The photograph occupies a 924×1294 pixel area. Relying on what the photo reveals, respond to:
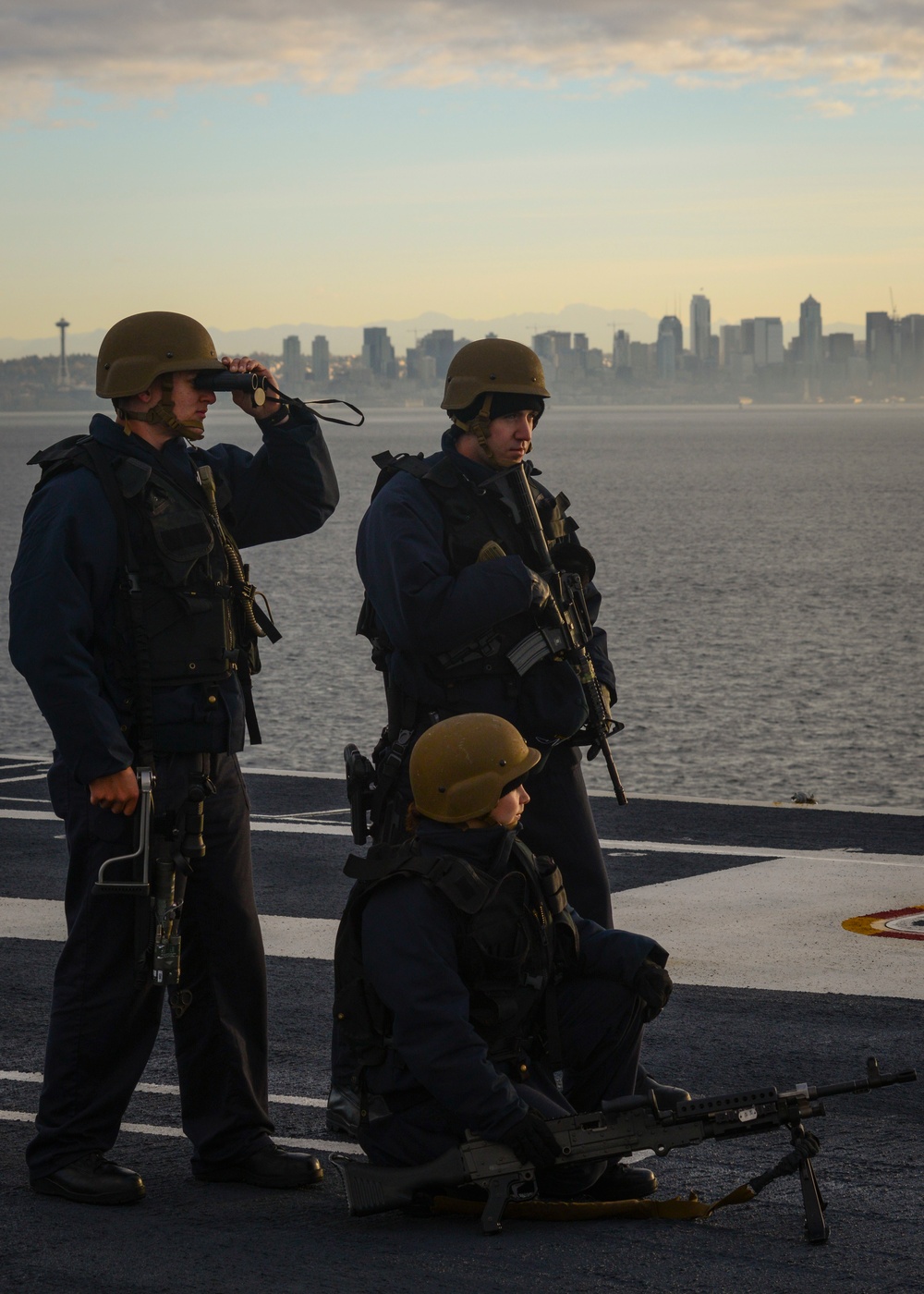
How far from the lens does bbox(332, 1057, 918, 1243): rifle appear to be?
4594 mm

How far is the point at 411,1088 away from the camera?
478 centimetres

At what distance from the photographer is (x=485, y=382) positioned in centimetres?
585

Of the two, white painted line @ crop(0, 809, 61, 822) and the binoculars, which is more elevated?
the binoculars

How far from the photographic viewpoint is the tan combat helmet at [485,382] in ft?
19.2

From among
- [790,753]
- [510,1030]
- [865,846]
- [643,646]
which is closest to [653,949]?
[510,1030]

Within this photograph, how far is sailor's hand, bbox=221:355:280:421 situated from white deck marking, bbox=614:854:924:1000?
301 cm

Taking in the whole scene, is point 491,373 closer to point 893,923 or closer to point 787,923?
point 787,923

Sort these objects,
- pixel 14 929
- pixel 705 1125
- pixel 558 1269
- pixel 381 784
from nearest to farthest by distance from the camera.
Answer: pixel 558 1269, pixel 705 1125, pixel 381 784, pixel 14 929

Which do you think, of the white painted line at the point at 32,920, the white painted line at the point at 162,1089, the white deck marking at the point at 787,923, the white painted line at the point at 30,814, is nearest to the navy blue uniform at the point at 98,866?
the white painted line at the point at 162,1089

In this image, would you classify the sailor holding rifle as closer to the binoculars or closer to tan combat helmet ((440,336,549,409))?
the binoculars

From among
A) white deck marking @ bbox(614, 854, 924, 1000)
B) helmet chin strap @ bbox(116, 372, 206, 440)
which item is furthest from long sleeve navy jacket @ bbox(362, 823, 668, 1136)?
white deck marking @ bbox(614, 854, 924, 1000)

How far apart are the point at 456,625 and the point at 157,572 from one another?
3.22 ft

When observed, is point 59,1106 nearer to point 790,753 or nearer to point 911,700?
point 790,753

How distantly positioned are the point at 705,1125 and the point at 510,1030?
547 millimetres
